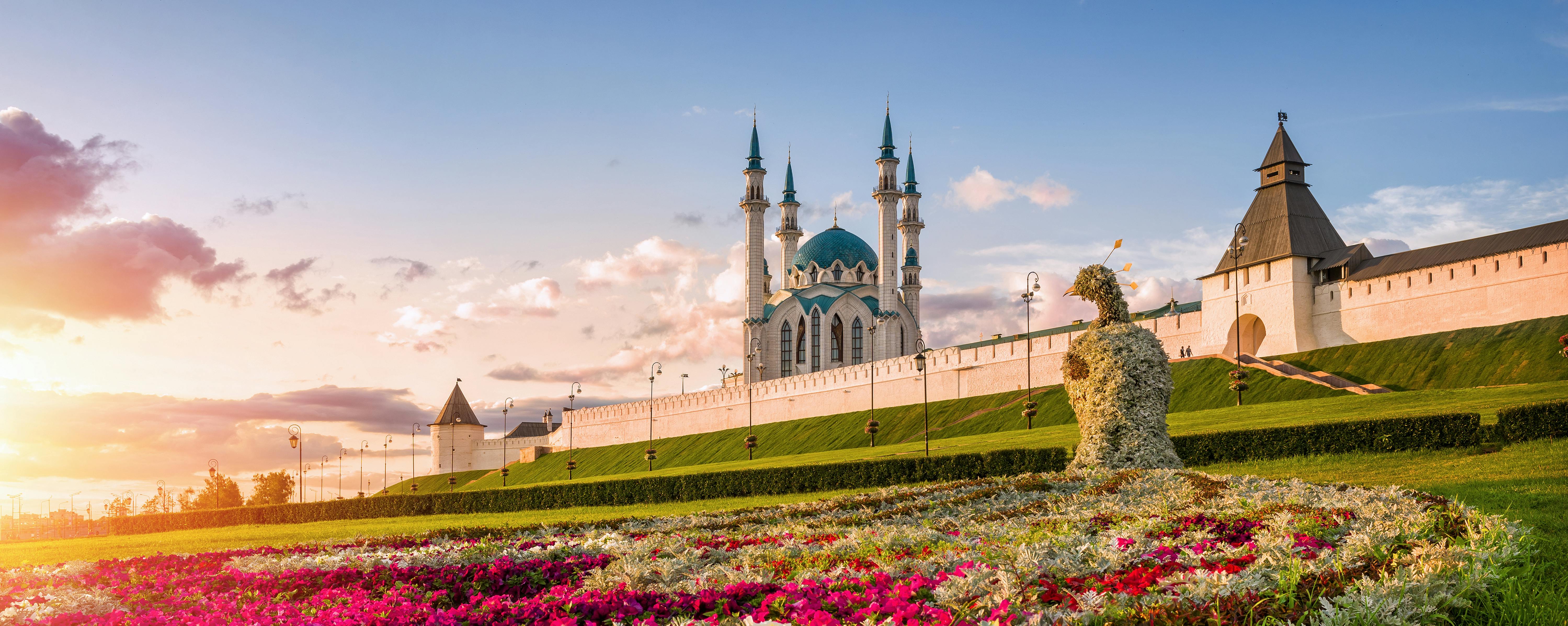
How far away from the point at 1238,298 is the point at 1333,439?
2989 centimetres

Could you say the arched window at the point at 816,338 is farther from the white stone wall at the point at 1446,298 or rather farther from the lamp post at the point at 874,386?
the white stone wall at the point at 1446,298

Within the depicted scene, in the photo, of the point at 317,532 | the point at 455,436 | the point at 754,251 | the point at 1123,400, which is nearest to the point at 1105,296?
the point at 1123,400

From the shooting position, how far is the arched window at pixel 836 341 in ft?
290

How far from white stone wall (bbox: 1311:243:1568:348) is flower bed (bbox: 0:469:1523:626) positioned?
34167mm

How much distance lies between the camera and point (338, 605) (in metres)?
8.16

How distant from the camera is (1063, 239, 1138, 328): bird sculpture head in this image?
18.5m

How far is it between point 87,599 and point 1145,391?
49.8 ft

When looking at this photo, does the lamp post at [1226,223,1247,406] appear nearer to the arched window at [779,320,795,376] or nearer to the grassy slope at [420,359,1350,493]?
the grassy slope at [420,359,1350,493]

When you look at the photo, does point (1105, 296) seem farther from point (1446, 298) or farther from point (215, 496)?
point (215, 496)

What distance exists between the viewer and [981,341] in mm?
84188

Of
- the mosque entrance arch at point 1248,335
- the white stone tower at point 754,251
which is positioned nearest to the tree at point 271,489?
the white stone tower at point 754,251

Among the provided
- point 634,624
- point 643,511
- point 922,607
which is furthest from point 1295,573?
point 643,511

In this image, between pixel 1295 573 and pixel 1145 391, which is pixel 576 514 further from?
pixel 1295 573

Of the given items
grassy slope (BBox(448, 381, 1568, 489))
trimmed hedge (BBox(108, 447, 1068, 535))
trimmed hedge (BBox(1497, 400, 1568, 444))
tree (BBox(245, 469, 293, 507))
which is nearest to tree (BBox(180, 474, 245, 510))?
tree (BBox(245, 469, 293, 507))
